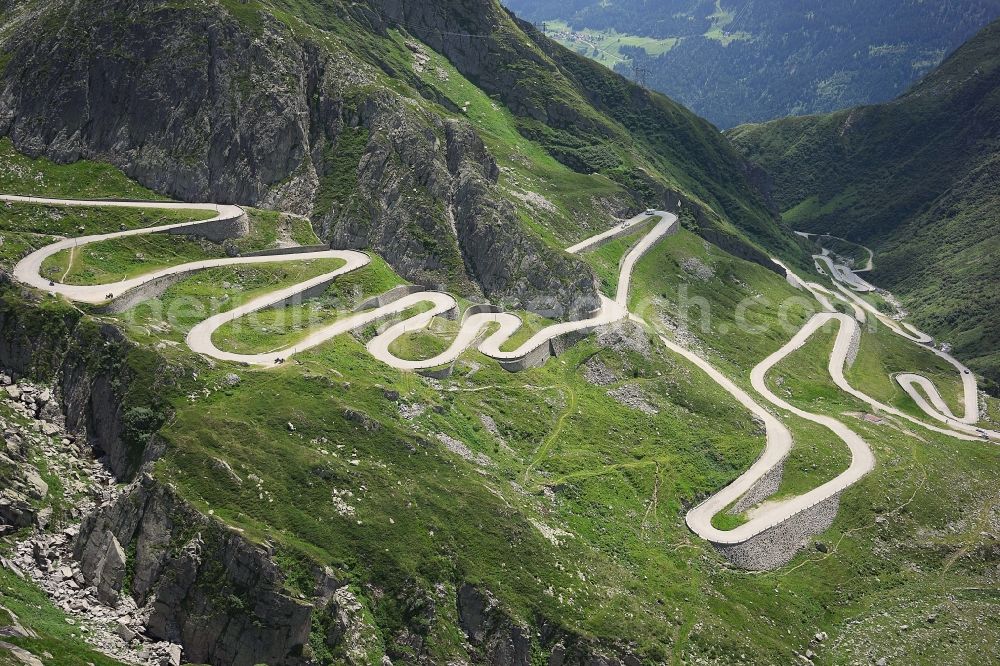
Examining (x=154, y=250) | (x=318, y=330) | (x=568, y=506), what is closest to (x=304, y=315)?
(x=318, y=330)

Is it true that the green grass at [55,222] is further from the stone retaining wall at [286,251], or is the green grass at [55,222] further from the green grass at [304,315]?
the green grass at [304,315]

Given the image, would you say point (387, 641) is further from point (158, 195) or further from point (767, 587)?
point (158, 195)

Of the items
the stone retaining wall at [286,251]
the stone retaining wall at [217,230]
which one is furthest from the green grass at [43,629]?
the stone retaining wall at [286,251]

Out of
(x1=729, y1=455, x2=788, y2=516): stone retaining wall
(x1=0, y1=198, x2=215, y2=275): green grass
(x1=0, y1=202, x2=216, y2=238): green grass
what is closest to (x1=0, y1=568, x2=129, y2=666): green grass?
(x1=0, y1=198, x2=215, y2=275): green grass

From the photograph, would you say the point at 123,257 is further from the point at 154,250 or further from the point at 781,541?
the point at 781,541

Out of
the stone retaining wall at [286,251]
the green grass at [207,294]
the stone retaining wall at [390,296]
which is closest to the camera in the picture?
the green grass at [207,294]

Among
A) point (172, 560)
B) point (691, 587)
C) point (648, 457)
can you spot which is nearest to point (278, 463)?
point (172, 560)

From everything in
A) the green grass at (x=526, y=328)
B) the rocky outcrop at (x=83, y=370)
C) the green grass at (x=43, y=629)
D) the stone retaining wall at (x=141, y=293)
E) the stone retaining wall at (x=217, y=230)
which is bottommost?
the green grass at (x=43, y=629)
